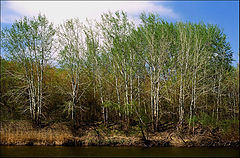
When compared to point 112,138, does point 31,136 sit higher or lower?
higher

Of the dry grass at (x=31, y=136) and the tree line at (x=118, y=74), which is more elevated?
the tree line at (x=118, y=74)

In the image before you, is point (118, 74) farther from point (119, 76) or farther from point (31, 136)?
point (31, 136)

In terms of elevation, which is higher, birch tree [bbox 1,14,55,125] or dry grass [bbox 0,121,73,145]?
birch tree [bbox 1,14,55,125]

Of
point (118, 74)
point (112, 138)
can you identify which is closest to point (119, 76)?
point (118, 74)

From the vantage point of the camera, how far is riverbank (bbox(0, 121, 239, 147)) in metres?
16.4

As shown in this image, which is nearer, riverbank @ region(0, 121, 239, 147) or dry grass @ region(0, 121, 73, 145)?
riverbank @ region(0, 121, 239, 147)

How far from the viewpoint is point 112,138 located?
1723cm

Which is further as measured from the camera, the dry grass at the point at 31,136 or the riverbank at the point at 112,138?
the dry grass at the point at 31,136

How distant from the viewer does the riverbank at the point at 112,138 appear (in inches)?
644

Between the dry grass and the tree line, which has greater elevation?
the tree line

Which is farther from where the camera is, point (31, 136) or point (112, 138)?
point (112, 138)

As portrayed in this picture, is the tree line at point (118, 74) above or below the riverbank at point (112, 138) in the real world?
above

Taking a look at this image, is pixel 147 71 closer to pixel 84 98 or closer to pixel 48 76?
pixel 84 98

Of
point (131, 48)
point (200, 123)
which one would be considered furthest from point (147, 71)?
point (200, 123)
